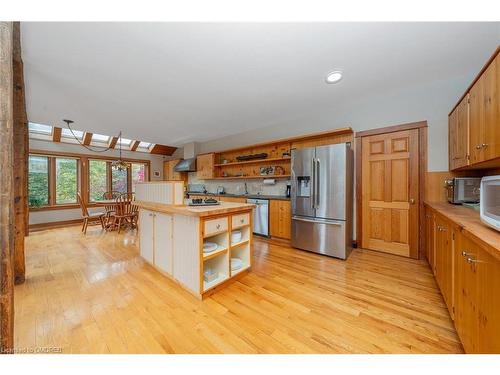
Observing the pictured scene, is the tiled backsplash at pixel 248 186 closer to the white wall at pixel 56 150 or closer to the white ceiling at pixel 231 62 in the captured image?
the white ceiling at pixel 231 62

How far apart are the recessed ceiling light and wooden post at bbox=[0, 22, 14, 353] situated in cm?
274

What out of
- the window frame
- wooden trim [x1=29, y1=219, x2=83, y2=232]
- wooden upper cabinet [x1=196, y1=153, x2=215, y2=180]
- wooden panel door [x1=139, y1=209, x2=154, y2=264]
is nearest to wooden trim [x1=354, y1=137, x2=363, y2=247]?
wooden panel door [x1=139, y1=209, x2=154, y2=264]

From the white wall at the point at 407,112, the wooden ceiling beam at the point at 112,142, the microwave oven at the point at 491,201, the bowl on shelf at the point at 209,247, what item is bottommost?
the bowl on shelf at the point at 209,247

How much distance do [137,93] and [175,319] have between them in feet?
10.0

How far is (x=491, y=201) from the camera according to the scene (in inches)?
43.5

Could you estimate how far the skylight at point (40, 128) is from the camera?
4745 mm

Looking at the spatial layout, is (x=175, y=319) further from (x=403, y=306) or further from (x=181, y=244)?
(x=403, y=306)

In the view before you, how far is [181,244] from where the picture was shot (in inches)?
78.5

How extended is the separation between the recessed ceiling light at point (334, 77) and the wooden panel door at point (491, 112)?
126 cm

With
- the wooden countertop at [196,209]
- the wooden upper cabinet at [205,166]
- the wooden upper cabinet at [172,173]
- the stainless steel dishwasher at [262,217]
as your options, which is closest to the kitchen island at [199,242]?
the wooden countertop at [196,209]

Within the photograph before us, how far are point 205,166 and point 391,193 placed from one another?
4406mm

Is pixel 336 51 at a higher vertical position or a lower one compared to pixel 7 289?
higher
